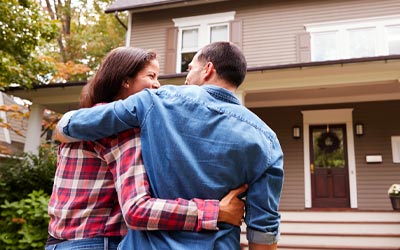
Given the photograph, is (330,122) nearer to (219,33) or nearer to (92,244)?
(219,33)

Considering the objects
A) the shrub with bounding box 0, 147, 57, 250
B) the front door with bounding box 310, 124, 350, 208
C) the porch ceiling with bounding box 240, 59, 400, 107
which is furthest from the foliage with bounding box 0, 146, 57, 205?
the front door with bounding box 310, 124, 350, 208

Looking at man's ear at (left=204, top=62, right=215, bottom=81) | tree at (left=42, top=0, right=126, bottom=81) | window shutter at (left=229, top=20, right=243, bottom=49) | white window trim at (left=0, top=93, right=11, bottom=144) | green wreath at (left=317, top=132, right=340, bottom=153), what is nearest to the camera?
man's ear at (left=204, top=62, right=215, bottom=81)

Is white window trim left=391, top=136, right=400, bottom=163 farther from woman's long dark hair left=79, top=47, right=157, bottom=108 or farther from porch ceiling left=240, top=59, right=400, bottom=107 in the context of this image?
woman's long dark hair left=79, top=47, right=157, bottom=108

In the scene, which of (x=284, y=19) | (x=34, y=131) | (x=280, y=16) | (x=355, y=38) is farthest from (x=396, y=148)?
(x=34, y=131)

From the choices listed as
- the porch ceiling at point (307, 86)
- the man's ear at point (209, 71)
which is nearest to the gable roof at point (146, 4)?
the porch ceiling at point (307, 86)

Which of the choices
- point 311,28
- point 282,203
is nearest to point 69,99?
point 282,203

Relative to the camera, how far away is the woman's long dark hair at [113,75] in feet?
4.37

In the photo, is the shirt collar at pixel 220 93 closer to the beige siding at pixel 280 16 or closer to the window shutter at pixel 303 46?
the window shutter at pixel 303 46

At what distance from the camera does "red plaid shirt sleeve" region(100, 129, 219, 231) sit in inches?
39.1

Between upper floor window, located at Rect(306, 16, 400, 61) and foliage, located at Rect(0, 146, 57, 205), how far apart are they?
265 inches

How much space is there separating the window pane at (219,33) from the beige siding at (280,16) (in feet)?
1.55

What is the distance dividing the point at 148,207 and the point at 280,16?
9.17 m

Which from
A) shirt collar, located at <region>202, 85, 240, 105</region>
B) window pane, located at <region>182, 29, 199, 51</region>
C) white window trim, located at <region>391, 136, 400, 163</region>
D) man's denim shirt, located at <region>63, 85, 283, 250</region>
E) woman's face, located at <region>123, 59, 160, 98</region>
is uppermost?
window pane, located at <region>182, 29, 199, 51</region>

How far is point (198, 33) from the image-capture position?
9812 mm
